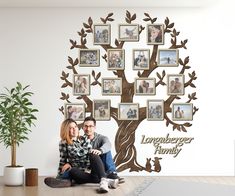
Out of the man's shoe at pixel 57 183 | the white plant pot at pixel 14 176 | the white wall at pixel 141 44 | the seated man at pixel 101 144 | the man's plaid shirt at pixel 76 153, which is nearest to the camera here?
the man's shoe at pixel 57 183

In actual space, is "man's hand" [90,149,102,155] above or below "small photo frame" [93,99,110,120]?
below

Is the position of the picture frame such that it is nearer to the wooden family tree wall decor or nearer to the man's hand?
the wooden family tree wall decor

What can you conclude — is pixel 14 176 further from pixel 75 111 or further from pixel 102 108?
pixel 102 108

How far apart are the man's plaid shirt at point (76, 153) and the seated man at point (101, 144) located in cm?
13

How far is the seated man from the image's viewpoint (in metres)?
7.20

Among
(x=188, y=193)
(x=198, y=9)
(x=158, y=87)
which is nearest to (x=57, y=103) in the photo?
(x=158, y=87)

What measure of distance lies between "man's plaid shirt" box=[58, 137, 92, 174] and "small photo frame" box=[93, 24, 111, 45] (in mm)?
1650

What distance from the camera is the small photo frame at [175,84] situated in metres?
8.08

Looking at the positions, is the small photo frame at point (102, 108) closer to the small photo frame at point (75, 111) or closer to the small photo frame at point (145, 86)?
the small photo frame at point (75, 111)

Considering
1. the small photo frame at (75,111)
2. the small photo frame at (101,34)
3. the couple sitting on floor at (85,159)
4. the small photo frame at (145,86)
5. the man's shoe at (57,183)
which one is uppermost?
the small photo frame at (101,34)

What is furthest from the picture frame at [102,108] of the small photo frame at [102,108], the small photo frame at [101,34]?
the small photo frame at [101,34]

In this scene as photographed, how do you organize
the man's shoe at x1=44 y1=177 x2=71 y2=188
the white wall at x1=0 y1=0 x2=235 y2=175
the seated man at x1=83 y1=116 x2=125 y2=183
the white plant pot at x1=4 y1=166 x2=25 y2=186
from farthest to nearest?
the white wall at x1=0 y1=0 x2=235 y2=175
the seated man at x1=83 y1=116 x2=125 y2=183
the white plant pot at x1=4 y1=166 x2=25 y2=186
the man's shoe at x1=44 y1=177 x2=71 y2=188

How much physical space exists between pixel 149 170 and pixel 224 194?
455 cm

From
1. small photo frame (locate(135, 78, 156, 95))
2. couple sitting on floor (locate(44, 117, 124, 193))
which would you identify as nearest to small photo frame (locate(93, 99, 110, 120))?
small photo frame (locate(135, 78, 156, 95))
